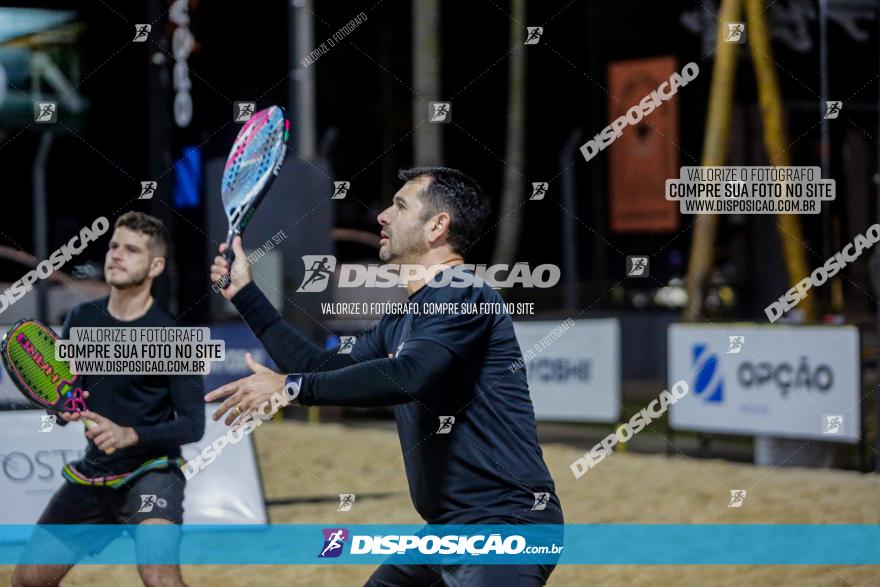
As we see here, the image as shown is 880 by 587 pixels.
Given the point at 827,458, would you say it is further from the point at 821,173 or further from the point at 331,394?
the point at 331,394

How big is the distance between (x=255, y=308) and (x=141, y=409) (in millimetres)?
1478

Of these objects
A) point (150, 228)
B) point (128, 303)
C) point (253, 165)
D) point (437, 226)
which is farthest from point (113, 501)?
point (437, 226)

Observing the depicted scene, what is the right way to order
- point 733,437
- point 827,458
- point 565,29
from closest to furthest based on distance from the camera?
point 827,458 < point 733,437 < point 565,29

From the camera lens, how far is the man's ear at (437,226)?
12.0 ft

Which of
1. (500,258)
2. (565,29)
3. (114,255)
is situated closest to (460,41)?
(565,29)

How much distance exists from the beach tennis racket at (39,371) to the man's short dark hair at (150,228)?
555mm

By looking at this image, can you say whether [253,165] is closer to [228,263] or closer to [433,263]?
[228,263]

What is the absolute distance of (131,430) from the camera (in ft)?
15.2

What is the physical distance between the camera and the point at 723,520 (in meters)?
7.90

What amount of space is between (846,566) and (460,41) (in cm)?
2440

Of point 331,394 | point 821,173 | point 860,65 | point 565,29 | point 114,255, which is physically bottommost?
point 331,394

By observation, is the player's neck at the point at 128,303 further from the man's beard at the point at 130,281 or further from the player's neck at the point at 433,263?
the player's neck at the point at 433,263

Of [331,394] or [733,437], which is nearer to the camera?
[331,394]

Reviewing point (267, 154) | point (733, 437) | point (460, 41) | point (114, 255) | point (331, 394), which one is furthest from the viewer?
point (460, 41)
